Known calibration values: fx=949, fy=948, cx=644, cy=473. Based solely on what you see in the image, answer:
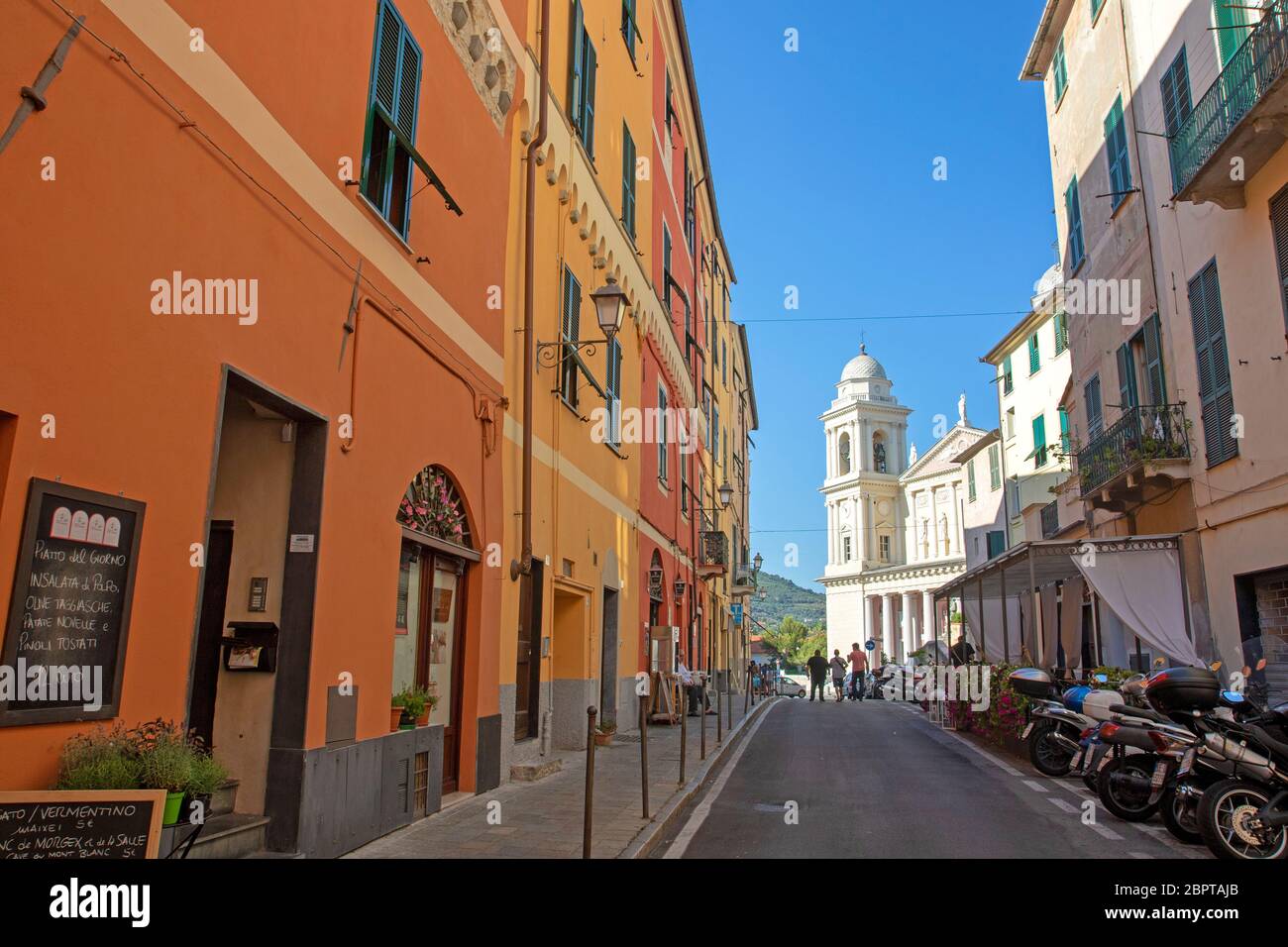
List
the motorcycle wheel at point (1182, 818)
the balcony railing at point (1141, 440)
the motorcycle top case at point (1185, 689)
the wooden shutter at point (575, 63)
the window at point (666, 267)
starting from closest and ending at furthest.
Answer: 1. the motorcycle wheel at point (1182, 818)
2. the motorcycle top case at point (1185, 689)
3. the wooden shutter at point (575, 63)
4. the balcony railing at point (1141, 440)
5. the window at point (666, 267)

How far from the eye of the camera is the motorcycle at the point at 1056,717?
32.9 feet

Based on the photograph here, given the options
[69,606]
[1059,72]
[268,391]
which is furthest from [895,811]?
[1059,72]

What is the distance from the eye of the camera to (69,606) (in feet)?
14.0

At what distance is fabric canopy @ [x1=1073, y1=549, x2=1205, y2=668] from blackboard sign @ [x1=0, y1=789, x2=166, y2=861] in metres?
14.4

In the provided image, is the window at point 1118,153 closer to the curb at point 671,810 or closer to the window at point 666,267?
the window at point 666,267

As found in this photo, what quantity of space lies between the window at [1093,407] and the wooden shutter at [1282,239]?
7.50 meters

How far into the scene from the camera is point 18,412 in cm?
397

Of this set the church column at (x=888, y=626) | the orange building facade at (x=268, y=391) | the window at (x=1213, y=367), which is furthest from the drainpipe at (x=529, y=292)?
the church column at (x=888, y=626)

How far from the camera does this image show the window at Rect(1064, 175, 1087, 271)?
2045 centimetres

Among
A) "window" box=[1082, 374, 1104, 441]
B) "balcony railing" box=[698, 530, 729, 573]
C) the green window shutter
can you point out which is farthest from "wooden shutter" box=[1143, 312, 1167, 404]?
"balcony railing" box=[698, 530, 729, 573]

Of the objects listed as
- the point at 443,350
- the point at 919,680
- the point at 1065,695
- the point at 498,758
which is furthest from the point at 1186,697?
the point at 919,680

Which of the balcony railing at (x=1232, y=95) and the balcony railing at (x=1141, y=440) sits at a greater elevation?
the balcony railing at (x=1232, y=95)

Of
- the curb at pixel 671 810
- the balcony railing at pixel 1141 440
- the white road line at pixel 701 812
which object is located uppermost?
the balcony railing at pixel 1141 440
